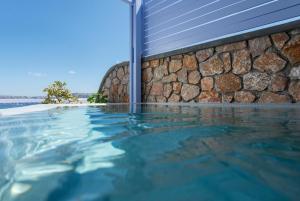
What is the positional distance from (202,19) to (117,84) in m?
3.42

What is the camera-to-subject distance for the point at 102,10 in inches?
409

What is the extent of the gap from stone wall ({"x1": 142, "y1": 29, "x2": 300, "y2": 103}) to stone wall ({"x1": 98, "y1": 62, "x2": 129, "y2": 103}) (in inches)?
58.1

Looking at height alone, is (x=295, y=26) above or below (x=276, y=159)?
above

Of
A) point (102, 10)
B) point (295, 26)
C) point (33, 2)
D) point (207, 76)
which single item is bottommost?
point (207, 76)

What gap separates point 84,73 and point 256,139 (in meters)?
25.8

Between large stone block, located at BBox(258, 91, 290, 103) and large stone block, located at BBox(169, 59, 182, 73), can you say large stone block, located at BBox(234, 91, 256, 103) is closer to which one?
large stone block, located at BBox(258, 91, 290, 103)

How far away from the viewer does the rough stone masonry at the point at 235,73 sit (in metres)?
3.22

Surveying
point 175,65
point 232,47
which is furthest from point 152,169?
point 175,65

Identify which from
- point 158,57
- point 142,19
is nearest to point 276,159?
point 158,57

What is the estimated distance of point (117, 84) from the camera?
688 centimetres

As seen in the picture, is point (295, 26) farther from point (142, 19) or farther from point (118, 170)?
point (142, 19)

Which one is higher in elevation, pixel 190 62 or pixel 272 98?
pixel 190 62

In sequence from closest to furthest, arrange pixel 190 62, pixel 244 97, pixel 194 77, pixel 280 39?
pixel 280 39
pixel 244 97
pixel 194 77
pixel 190 62

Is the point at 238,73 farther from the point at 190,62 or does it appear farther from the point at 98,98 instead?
the point at 98,98
